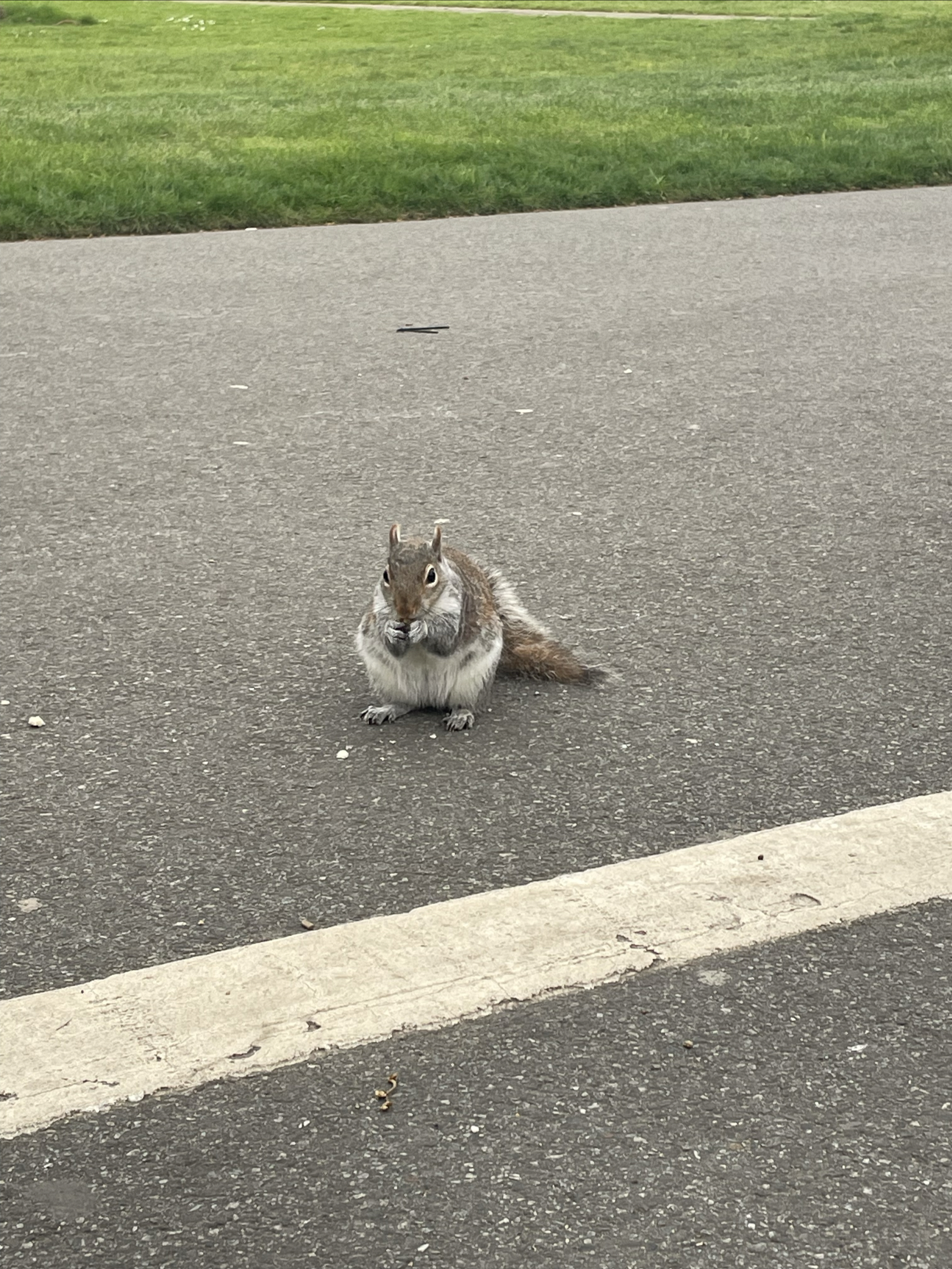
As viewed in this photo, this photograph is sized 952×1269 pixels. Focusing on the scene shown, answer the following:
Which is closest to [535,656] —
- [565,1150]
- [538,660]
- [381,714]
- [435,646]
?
[538,660]

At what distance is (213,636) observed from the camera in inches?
180

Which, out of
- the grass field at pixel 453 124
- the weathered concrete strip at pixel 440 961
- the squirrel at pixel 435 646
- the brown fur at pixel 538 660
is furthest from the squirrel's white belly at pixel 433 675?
the grass field at pixel 453 124

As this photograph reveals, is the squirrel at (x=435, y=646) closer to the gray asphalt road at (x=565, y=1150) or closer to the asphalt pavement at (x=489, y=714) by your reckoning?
the asphalt pavement at (x=489, y=714)

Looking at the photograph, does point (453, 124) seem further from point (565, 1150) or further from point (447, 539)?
point (565, 1150)

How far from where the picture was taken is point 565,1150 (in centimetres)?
258

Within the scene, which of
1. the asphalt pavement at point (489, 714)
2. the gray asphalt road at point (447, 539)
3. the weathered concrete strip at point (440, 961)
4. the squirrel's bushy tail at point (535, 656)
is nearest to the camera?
the asphalt pavement at point (489, 714)

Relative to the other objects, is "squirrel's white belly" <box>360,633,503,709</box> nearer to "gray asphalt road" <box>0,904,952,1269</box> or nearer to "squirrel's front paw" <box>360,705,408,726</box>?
"squirrel's front paw" <box>360,705,408,726</box>

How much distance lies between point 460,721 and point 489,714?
0.11 metres

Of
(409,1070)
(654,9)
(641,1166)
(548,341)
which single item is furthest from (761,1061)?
(654,9)

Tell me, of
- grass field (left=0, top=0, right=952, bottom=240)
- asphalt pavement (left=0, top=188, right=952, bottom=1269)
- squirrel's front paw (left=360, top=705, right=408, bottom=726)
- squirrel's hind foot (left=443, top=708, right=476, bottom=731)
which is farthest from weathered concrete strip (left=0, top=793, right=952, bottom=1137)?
grass field (left=0, top=0, right=952, bottom=240)

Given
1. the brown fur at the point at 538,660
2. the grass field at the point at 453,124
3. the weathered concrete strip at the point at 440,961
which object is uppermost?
the grass field at the point at 453,124

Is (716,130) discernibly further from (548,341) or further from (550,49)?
(550,49)

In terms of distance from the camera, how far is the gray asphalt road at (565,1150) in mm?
2395

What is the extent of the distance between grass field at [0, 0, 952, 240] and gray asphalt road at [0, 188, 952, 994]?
1748 millimetres
